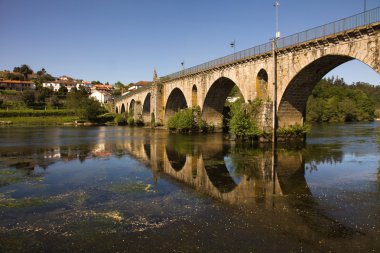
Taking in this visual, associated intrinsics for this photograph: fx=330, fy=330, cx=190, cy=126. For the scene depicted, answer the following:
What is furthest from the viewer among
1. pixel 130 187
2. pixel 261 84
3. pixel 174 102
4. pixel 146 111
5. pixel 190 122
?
pixel 146 111

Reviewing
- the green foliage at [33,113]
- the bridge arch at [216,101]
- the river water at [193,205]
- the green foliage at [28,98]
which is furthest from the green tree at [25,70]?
→ the river water at [193,205]

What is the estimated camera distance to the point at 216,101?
2077 inches

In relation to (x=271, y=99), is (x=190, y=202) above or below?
below

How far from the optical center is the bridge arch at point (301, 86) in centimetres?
2917

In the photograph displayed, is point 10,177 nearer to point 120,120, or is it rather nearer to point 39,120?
point 120,120

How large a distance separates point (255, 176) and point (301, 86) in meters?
17.3

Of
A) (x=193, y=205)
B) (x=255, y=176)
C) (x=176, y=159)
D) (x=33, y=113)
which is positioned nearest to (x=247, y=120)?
(x=176, y=159)

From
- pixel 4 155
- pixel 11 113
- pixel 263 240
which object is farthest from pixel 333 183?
pixel 11 113

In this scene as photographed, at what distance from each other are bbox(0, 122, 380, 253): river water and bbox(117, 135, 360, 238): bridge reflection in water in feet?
0.19

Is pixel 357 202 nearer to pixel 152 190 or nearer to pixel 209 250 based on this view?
pixel 209 250

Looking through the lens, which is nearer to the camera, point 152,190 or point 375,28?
point 152,190

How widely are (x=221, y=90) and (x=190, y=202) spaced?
38.1 meters

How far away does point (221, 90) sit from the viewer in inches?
2012

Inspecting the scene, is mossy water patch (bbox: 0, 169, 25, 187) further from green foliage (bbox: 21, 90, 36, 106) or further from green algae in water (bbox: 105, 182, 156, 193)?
green foliage (bbox: 21, 90, 36, 106)
